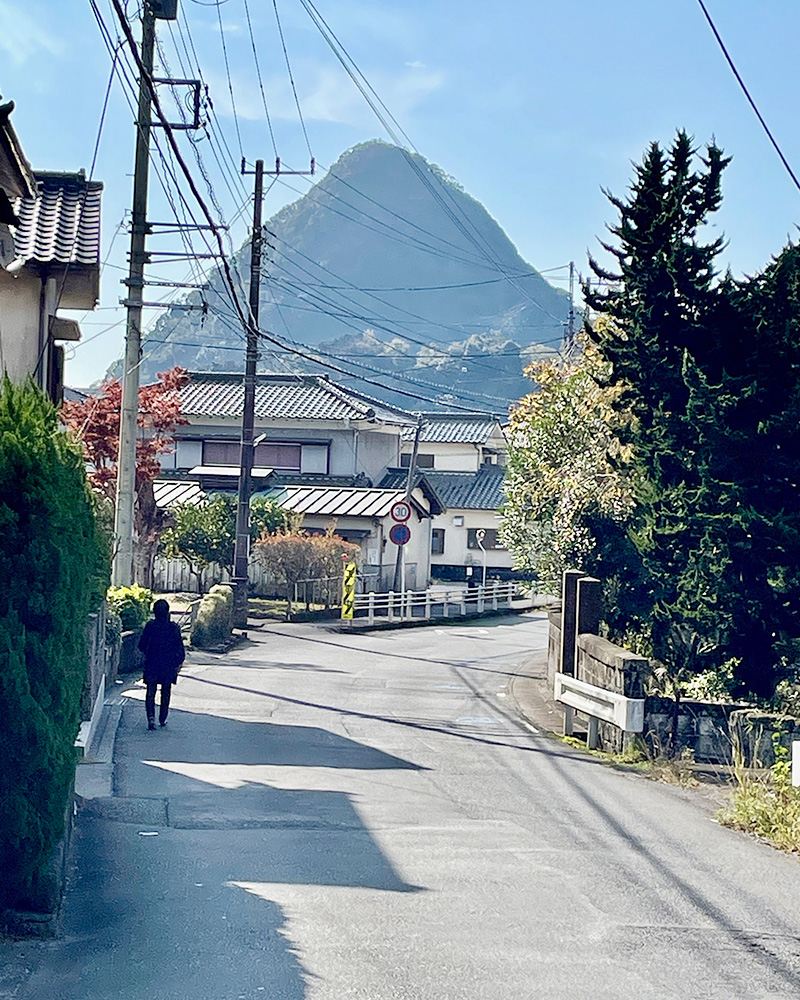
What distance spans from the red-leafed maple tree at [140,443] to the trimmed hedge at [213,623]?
12.6ft

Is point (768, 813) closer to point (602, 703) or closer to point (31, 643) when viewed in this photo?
point (602, 703)

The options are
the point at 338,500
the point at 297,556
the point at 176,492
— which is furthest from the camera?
the point at 176,492

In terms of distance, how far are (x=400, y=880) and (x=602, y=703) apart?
21.4 ft

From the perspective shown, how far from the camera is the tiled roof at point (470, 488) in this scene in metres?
52.7

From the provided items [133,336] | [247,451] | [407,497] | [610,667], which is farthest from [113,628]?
[407,497]

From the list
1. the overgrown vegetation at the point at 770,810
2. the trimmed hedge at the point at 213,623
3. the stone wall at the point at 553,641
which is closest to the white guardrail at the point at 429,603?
the trimmed hedge at the point at 213,623

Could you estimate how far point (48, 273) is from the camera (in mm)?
13180

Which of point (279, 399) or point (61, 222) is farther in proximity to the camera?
point (279, 399)

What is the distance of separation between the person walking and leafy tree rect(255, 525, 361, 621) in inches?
700

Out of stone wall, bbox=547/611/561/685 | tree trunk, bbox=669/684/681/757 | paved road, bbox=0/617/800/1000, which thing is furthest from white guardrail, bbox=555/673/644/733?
stone wall, bbox=547/611/561/685

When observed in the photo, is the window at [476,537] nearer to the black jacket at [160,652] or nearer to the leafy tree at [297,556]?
the leafy tree at [297,556]

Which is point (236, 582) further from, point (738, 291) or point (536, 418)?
point (738, 291)

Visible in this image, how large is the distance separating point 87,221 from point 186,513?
2044 centimetres

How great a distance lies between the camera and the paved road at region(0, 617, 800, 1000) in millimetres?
5719
